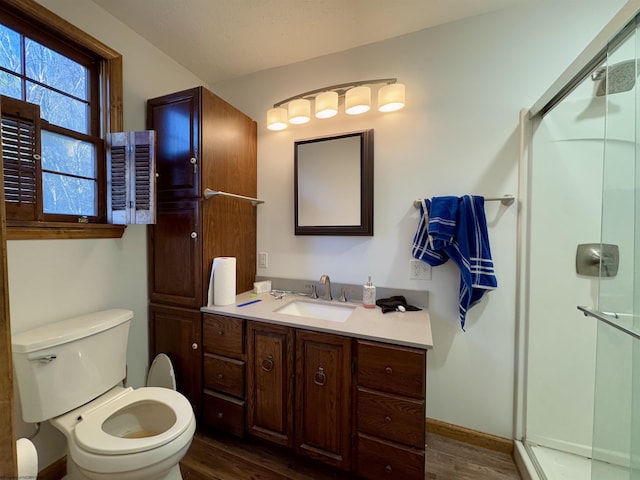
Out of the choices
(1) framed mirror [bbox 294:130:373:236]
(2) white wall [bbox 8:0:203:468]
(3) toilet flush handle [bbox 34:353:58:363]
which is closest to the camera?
(3) toilet flush handle [bbox 34:353:58:363]

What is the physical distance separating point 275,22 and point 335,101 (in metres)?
0.56

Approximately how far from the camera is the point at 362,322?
140 cm

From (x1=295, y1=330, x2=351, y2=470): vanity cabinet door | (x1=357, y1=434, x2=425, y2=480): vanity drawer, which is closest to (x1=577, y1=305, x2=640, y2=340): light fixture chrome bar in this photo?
(x1=357, y1=434, x2=425, y2=480): vanity drawer

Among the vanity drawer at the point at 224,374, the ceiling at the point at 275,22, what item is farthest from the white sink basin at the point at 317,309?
the ceiling at the point at 275,22

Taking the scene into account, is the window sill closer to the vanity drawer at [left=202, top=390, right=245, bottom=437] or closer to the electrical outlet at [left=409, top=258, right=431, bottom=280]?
the vanity drawer at [left=202, top=390, right=245, bottom=437]

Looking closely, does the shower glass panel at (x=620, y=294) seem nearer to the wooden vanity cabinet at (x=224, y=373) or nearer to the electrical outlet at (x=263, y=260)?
the wooden vanity cabinet at (x=224, y=373)

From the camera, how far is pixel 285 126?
194 centimetres

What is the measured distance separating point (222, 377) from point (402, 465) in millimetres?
1036

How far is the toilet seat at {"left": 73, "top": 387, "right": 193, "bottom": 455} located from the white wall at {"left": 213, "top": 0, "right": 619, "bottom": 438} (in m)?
1.15

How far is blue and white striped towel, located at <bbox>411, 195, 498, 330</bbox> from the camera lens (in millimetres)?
1459

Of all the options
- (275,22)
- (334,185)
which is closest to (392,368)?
(334,185)

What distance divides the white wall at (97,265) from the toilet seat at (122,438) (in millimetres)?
363

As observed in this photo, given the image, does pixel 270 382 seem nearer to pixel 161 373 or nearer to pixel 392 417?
pixel 392 417

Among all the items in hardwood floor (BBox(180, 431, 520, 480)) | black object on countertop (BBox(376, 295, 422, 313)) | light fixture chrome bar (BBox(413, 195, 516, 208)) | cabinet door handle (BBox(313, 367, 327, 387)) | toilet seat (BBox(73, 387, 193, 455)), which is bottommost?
hardwood floor (BBox(180, 431, 520, 480))
